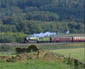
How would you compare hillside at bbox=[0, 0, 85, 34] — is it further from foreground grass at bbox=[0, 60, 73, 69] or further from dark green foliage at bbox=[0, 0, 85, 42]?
foreground grass at bbox=[0, 60, 73, 69]

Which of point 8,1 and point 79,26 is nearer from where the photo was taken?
point 79,26

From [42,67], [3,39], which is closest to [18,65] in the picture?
[42,67]

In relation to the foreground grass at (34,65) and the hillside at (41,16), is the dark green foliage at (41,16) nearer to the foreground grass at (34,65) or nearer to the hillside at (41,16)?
the hillside at (41,16)

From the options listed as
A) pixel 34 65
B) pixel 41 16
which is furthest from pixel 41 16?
pixel 34 65

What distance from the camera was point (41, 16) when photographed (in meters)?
52.6

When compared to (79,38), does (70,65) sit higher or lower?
higher

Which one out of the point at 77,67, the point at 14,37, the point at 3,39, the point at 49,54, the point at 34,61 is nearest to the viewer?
the point at 77,67

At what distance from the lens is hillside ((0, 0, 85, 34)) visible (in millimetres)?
43188

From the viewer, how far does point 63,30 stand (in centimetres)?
4597

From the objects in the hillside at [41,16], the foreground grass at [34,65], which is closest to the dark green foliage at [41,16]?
the hillside at [41,16]

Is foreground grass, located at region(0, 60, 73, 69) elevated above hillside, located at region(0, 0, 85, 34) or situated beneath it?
elevated above

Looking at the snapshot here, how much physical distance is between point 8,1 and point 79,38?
38.7m

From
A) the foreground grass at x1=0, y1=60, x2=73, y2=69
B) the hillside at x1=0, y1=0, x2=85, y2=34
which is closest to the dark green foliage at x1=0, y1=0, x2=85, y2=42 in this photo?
the hillside at x1=0, y1=0, x2=85, y2=34

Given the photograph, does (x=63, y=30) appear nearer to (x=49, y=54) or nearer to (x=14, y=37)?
(x=14, y=37)
